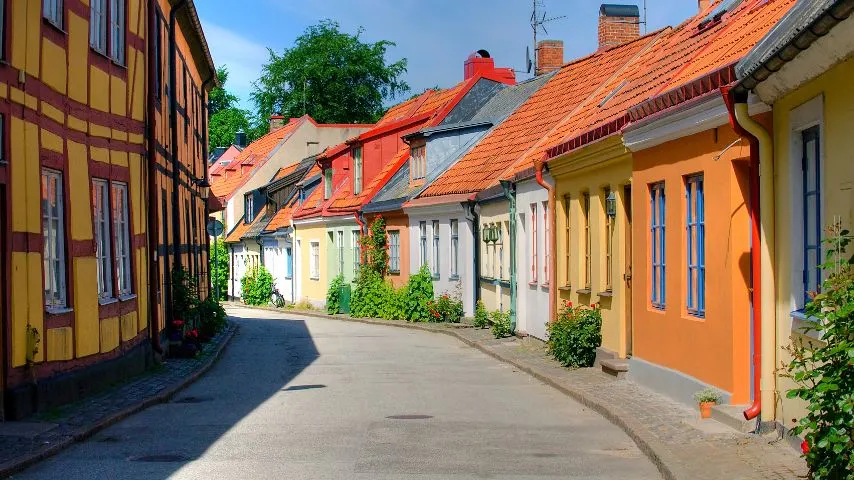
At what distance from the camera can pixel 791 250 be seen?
930 centimetres

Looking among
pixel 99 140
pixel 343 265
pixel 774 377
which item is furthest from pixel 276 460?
pixel 343 265

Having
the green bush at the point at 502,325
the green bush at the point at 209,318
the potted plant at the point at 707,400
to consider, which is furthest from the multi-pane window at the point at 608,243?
the green bush at the point at 209,318

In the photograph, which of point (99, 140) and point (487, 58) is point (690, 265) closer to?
point (99, 140)

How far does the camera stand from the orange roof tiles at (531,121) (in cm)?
2659

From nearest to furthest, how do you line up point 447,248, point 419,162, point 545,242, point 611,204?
point 611,204 → point 545,242 → point 447,248 → point 419,162

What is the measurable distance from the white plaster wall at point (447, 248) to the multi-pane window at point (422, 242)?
0.08 m

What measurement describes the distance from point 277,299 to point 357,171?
421 inches

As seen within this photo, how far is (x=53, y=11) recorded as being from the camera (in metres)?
13.1

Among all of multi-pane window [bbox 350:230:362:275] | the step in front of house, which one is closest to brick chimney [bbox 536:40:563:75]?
multi-pane window [bbox 350:230:362:275]

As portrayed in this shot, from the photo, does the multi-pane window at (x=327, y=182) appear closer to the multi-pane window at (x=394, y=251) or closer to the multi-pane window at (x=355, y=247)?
the multi-pane window at (x=355, y=247)

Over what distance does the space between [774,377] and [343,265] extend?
102ft

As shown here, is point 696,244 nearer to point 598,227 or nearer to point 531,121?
point 598,227

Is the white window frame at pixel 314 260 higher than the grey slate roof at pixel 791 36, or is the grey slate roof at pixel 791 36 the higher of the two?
the grey slate roof at pixel 791 36

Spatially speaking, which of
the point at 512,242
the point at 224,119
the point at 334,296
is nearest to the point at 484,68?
the point at 334,296
